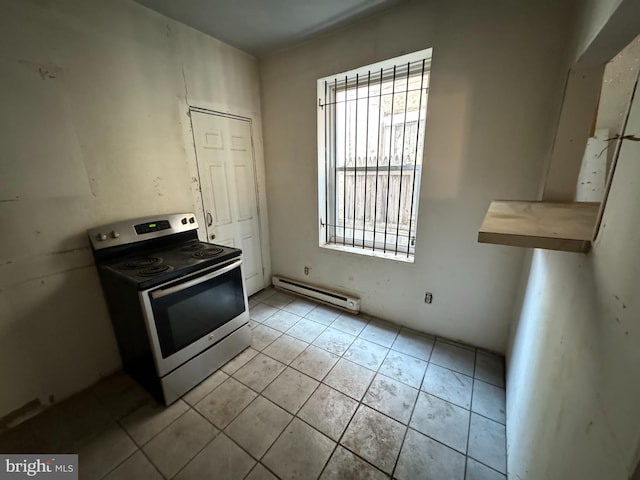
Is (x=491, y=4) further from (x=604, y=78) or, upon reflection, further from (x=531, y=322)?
(x=531, y=322)

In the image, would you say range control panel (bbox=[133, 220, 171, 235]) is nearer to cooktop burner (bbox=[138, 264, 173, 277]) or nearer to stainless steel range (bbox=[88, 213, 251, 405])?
stainless steel range (bbox=[88, 213, 251, 405])

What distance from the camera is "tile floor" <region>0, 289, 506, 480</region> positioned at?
1258 millimetres

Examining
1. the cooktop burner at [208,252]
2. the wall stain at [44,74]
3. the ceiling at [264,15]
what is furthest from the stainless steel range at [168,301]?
the ceiling at [264,15]

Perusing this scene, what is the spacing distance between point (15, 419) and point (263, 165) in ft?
8.44

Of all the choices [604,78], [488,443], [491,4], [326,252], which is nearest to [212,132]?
[326,252]

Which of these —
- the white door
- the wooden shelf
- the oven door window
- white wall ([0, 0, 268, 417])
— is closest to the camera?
the wooden shelf

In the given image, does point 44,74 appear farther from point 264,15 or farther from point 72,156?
point 264,15

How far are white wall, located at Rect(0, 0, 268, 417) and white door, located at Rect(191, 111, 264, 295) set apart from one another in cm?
21

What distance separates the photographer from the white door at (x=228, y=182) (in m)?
2.23

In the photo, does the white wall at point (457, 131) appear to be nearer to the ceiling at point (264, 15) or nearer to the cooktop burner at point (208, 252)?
the ceiling at point (264, 15)

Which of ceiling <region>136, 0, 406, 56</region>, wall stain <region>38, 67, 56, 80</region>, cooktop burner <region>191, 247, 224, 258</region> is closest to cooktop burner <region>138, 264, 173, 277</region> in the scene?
cooktop burner <region>191, 247, 224, 258</region>

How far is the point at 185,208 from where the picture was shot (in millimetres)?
2154

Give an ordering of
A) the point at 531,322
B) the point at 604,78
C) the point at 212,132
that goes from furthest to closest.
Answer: the point at 212,132 → the point at 531,322 → the point at 604,78

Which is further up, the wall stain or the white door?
the wall stain
